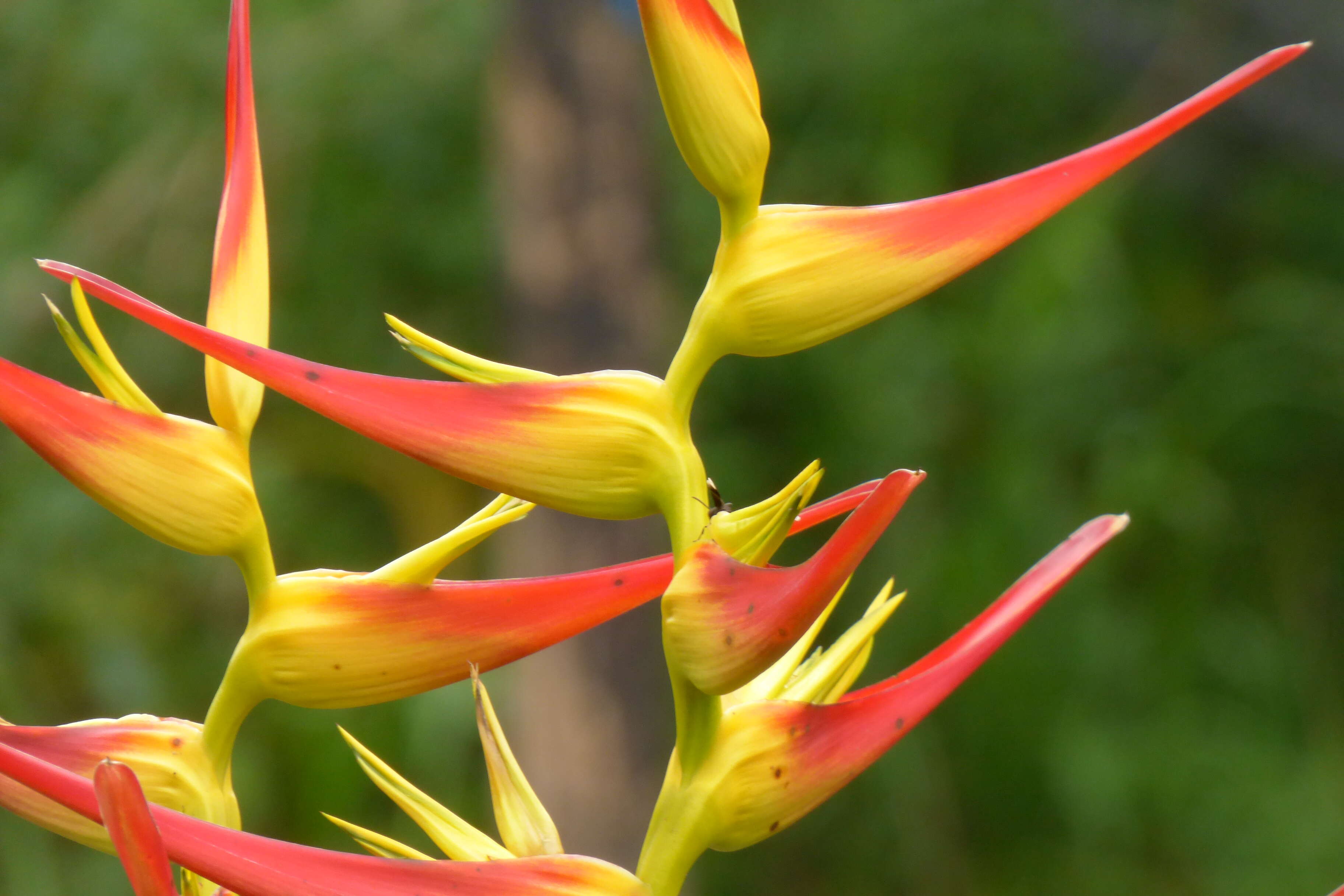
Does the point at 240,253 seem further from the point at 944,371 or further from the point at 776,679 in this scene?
the point at 944,371

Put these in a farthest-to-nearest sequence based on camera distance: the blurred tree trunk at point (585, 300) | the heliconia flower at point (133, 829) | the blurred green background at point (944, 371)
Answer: the blurred green background at point (944, 371)
the blurred tree trunk at point (585, 300)
the heliconia flower at point (133, 829)

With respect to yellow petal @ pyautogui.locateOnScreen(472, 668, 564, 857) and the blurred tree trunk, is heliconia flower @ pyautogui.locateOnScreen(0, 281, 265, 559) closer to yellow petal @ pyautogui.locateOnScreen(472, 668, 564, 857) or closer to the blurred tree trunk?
yellow petal @ pyautogui.locateOnScreen(472, 668, 564, 857)

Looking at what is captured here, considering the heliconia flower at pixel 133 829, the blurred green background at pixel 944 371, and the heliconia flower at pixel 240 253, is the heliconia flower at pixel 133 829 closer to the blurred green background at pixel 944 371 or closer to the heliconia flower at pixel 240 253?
the heliconia flower at pixel 240 253

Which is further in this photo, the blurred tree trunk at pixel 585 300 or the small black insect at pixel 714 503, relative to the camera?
the blurred tree trunk at pixel 585 300

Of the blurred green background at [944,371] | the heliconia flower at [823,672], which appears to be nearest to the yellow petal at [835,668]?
the heliconia flower at [823,672]

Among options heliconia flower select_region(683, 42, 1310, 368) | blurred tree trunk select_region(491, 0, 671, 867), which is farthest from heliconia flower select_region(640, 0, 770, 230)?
blurred tree trunk select_region(491, 0, 671, 867)

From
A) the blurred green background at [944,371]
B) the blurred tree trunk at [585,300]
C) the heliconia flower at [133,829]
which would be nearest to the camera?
the heliconia flower at [133,829]
